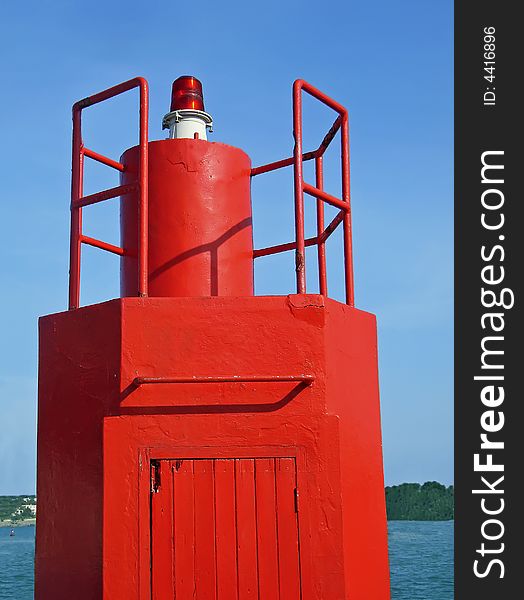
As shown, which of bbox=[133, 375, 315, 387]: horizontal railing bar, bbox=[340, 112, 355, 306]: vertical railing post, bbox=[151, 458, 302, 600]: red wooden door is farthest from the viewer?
bbox=[340, 112, 355, 306]: vertical railing post

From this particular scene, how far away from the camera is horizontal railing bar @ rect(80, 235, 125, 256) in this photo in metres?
5.75

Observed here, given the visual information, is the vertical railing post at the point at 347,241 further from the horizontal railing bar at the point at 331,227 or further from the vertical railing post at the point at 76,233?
the vertical railing post at the point at 76,233

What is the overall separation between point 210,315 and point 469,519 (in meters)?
2.20

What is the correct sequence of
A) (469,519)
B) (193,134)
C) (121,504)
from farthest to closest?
(193,134)
(469,519)
(121,504)

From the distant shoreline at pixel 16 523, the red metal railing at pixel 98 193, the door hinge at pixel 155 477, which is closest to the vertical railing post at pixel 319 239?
the red metal railing at pixel 98 193

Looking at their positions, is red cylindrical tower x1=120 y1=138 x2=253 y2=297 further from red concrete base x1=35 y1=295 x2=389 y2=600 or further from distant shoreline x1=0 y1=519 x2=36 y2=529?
distant shoreline x1=0 y1=519 x2=36 y2=529

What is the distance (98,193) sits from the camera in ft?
18.4

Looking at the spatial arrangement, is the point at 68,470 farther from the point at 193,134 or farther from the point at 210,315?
the point at 193,134

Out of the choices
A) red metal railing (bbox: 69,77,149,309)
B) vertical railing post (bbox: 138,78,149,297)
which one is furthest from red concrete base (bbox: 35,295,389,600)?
red metal railing (bbox: 69,77,149,309)

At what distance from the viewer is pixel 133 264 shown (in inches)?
231

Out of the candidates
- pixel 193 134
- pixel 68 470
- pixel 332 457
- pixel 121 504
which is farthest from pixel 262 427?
pixel 193 134

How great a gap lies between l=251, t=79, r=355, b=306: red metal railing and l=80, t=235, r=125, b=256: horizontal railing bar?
3.70 feet

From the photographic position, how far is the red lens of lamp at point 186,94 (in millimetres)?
6242

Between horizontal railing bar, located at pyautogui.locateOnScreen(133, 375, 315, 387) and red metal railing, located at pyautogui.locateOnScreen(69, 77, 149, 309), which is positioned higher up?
red metal railing, located at pyautogui.locateOnScreen(69, 77, 149, 309)
